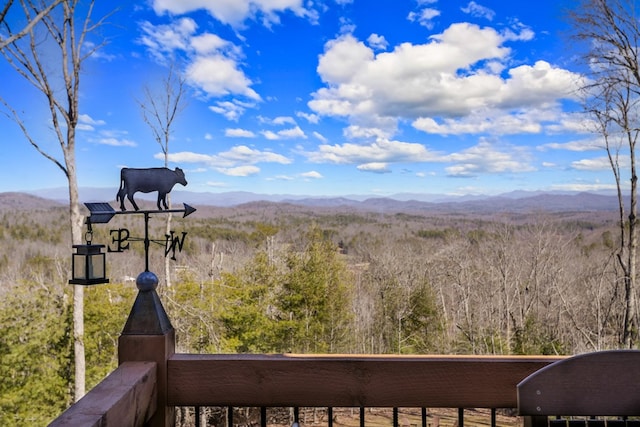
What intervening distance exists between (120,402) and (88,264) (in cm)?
123

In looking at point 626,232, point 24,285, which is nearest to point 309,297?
point 24,285

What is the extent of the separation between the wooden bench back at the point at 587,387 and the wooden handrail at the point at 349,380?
31cm

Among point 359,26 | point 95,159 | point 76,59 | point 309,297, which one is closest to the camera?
point 76,59

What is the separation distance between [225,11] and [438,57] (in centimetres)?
810

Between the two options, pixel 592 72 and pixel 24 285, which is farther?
pixel 24 285

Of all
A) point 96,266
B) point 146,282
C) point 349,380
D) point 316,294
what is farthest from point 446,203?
point 146,282

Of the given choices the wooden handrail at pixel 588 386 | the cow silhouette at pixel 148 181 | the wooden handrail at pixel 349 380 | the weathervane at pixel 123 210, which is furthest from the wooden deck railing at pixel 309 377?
the cow silhouette at pixel 148 181

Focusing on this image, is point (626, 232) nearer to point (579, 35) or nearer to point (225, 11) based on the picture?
point (579, 35)

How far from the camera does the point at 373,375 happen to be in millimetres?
1129

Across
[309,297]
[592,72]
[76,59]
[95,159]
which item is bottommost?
[309,297]

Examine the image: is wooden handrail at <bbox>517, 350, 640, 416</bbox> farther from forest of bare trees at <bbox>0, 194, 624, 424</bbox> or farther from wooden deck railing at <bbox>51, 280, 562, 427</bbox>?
forest of bare trees at <bbox>0, 194, 624, 424</bbox>

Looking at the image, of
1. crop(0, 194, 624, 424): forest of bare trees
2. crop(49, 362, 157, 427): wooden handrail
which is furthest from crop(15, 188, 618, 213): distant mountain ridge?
crop(49, 362, 157, 427): wooden handrail

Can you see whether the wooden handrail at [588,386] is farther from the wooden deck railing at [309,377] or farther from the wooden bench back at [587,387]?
the wooden deck railing at [309,377]

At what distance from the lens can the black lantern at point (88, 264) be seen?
6.07 ft
